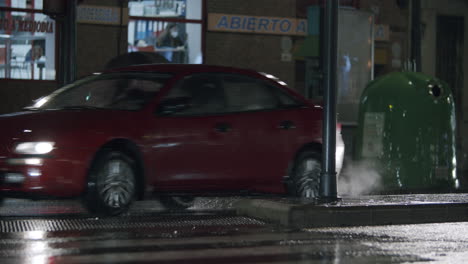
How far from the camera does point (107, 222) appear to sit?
9.52 m

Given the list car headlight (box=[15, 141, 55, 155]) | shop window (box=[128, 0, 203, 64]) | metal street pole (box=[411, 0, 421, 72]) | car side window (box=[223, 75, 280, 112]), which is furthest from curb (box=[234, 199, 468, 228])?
shop window (box=[128, 0, 203, 64])

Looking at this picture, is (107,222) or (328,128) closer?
(107,222)

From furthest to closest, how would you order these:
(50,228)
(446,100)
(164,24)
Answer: (164,24), (446,100), (50,228)

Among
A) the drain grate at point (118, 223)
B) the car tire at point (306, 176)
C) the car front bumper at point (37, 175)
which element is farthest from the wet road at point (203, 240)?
the car tire at point (306, 176)

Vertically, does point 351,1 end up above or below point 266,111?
above

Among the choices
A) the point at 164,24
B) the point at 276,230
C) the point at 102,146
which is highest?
the point at 164,24

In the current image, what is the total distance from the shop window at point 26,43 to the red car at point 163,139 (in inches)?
355

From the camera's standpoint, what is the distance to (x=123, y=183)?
10.0m

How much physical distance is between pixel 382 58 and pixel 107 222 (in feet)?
50.2

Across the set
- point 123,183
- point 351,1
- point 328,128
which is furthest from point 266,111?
point 351,1

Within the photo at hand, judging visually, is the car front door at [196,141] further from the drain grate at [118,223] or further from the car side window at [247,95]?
the drain grate at [118,223]

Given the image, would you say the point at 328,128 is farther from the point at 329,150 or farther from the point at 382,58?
the point at 382,58

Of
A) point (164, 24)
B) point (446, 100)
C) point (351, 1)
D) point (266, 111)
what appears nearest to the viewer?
point (266, 111)

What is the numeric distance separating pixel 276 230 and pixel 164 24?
41.5 ft
